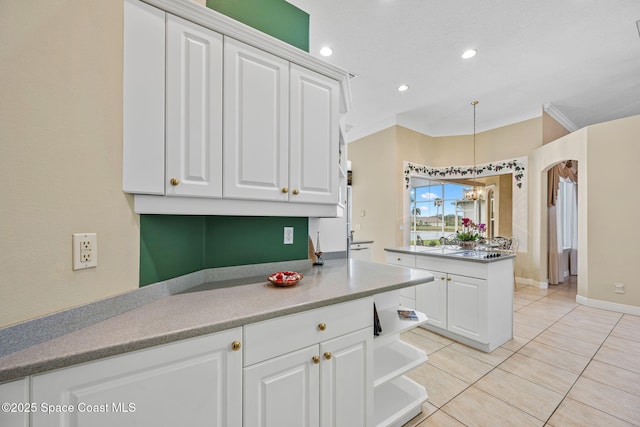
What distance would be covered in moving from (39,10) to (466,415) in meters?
2.91

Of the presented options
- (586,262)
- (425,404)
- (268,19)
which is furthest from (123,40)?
(586,262)

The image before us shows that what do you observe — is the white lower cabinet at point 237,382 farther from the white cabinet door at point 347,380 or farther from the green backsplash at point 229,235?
the green backsplash at point 229,235

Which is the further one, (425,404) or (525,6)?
(525,6)

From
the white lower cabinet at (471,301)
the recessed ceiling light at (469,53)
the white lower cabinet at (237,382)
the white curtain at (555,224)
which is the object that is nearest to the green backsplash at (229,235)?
the white lower cabinet at (237,382)

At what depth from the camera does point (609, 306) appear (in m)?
3.59

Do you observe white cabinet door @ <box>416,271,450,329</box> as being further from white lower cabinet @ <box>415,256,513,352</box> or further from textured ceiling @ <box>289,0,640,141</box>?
textured ceiling @ <box>289,0,640,141</box>

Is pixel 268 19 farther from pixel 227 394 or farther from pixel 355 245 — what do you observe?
pixel 355 245

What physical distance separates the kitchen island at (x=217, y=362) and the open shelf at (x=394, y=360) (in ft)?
0.64

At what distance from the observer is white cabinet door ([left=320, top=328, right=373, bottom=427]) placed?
1180mm

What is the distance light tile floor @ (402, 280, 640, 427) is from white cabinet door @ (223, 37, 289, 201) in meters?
1.81

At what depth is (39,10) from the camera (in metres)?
0.82

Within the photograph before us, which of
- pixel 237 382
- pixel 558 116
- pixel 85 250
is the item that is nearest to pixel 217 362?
pixel 237 382

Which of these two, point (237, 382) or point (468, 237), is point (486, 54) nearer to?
point (468, 237)

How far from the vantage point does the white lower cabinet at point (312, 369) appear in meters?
1.01
